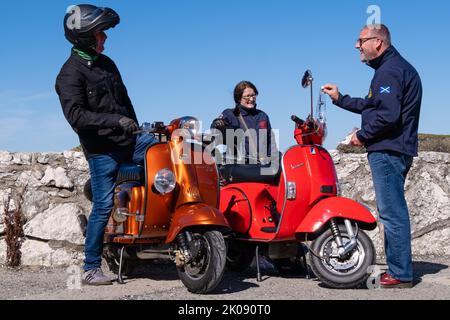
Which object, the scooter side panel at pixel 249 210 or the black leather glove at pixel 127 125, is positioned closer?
the black leather glove at pixel 127 125

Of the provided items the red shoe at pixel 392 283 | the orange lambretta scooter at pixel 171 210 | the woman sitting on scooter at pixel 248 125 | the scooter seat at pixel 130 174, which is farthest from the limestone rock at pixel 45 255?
the red shoe at pixel 392 283

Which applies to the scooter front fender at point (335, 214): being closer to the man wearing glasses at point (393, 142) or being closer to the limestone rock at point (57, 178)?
the man wearing glasses at point (393, 142)

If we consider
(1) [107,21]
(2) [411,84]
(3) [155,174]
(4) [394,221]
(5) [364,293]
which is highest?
(1) [107,21]

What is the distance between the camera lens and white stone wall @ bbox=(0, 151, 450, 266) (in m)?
6.45

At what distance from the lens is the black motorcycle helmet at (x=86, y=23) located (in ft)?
16.6

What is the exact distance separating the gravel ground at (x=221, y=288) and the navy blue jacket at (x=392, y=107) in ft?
3.25

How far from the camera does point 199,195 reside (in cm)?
505

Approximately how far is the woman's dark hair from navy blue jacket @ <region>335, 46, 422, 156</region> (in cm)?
149

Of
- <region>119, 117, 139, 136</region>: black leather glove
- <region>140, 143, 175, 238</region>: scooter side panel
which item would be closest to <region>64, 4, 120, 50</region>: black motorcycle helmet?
<region>119, 117, 139, 136</region>: black leather glove

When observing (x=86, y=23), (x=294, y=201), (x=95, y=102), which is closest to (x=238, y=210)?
(x=294, y=201)

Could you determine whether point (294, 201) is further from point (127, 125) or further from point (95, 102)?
point (95, 102)

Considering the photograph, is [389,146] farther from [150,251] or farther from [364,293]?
[150,251]

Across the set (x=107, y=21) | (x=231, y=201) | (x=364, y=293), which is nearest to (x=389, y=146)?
(x=364, y=293)

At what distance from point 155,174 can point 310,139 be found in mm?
1200
